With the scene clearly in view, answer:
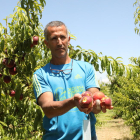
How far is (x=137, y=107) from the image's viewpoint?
620cm

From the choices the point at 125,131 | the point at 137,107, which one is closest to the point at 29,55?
the point at 137,107

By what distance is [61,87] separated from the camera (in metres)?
1.46

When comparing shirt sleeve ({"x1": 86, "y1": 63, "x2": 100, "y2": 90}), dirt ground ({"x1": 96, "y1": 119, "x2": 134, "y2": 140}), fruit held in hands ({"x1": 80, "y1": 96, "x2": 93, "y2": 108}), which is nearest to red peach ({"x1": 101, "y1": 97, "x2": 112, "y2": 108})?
fruit held in hands ({"x1": 80, "y1": 96, "x2": 93, "y2": 108})

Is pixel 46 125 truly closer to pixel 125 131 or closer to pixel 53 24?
pixel 53 24

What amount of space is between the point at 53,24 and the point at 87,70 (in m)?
0.40

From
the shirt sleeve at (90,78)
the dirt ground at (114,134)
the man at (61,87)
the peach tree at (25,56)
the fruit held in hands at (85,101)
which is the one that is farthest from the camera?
the dirt ground at (114,134)

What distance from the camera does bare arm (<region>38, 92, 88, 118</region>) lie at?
122 cm

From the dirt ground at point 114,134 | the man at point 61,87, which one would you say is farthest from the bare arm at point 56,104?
the dirt ground at point 114,134

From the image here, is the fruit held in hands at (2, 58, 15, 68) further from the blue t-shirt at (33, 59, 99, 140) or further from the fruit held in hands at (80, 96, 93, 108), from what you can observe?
the fruit held in hands at (80, 96, 93, 108)

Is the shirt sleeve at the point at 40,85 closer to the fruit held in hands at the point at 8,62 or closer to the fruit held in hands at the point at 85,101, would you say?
the fruit held in hands at the point at 85,101

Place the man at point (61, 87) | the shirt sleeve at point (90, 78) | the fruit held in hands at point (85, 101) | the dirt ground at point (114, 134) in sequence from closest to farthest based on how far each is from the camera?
the fruit held in hands at point (85, 101), the man at point (61, 87), the shirt sleeve at point (90, 78), the dirt ground at point (114, 134)

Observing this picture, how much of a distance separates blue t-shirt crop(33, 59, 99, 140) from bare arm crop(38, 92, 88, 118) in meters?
0.05

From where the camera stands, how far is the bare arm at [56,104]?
1.22 metres

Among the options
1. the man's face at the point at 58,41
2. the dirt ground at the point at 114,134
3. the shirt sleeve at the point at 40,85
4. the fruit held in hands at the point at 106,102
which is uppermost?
the man's face at the point at 58,41
